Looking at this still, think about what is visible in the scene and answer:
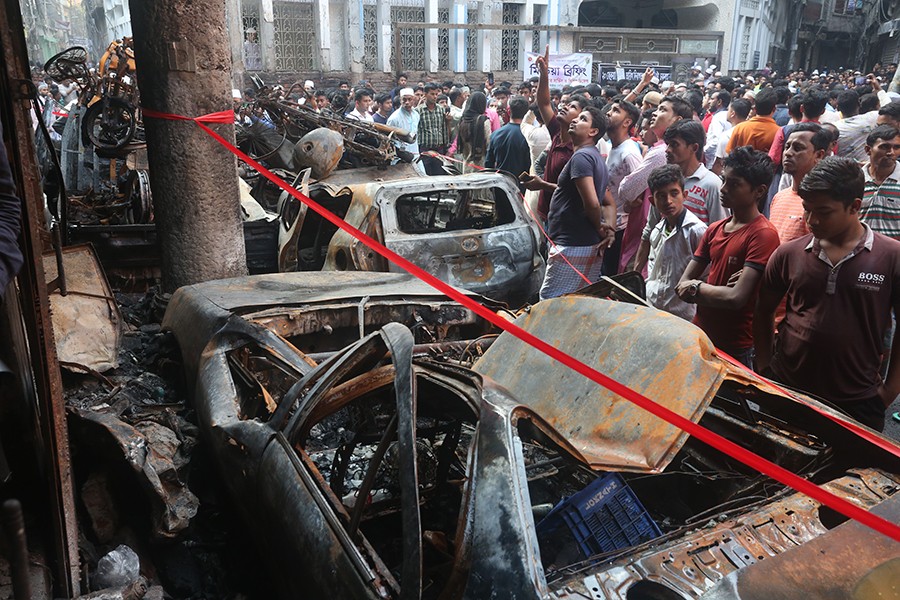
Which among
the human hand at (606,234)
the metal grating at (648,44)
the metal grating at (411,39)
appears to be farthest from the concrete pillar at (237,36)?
the human hand at (606,234)

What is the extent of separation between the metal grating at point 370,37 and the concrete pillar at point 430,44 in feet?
6.43

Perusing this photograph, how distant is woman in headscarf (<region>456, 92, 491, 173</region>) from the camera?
1085 cm

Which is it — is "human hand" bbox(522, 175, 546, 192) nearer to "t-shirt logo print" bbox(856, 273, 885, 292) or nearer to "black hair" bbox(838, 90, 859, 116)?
"t-shirt logo print" bbox(856, 273, 885, 292)

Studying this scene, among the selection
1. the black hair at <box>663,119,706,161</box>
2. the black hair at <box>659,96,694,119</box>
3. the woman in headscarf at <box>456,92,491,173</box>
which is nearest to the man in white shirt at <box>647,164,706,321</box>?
the black hair at <box>663,119,706,161</box>

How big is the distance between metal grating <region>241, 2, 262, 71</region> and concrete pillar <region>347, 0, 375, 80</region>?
11.2 feet

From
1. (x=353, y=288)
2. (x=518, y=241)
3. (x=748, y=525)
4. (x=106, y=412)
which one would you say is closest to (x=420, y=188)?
(x=518, y=241)

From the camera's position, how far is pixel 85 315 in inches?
185

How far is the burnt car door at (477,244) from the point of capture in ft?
19.3

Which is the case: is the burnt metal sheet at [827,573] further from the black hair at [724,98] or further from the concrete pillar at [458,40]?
the concrete pillar at [458,40]

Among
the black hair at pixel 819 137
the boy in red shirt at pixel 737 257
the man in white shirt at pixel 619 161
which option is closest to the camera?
the boy in red shirt at pixel 737 257

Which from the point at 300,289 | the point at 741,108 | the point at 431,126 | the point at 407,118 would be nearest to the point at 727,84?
the point at 741,108

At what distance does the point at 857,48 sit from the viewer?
4353 centimetres

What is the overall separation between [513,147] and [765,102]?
8.99ft

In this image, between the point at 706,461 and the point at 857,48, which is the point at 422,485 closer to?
the point at 706,461
